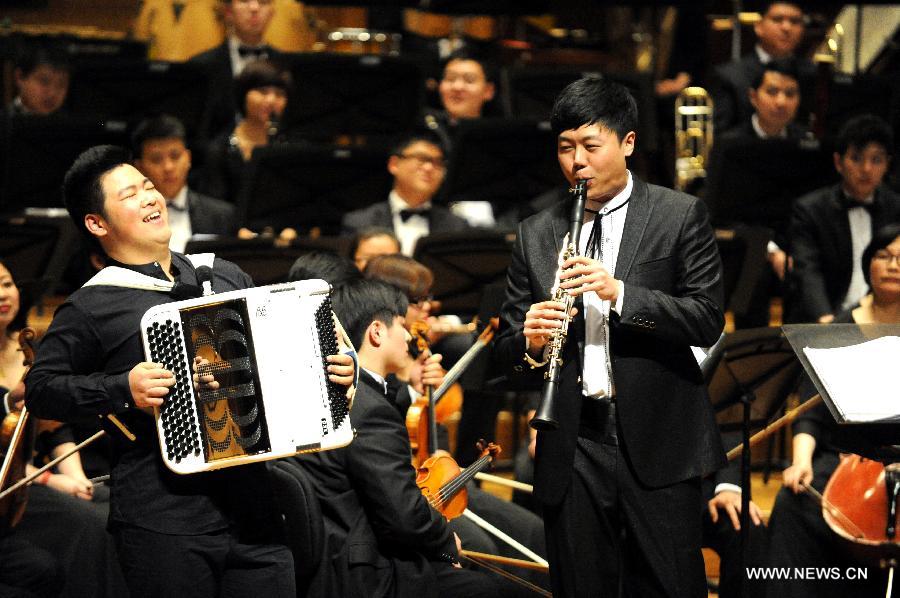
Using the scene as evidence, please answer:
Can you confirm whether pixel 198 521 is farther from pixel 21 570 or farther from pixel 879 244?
pixel 879 244

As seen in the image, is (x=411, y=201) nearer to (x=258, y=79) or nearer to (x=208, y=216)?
(x=208, y=216)

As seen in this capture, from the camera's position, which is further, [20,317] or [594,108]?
[20,317]

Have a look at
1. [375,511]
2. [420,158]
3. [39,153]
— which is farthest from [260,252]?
[375,511]

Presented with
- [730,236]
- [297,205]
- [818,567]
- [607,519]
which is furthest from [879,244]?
[297,205]

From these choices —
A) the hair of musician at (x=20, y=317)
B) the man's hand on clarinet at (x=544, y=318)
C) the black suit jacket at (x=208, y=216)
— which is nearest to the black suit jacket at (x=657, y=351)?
the man's hand on clarinet at (x=544, y=318)

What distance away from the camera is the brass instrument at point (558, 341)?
287 cm

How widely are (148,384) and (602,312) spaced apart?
1.08m

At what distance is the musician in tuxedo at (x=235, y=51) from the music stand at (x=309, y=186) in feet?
4.83

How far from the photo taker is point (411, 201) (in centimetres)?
616

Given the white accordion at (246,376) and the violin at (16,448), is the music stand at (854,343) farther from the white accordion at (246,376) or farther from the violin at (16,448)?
the violin at (16,448)

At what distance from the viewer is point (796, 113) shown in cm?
755

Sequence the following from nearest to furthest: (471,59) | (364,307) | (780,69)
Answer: (364,307), (780,69), (471,59)

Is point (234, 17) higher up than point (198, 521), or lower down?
higher up

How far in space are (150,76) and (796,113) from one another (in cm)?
378
